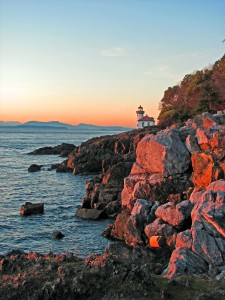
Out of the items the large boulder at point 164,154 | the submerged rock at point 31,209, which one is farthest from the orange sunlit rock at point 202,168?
the submerged rock at point 31,209

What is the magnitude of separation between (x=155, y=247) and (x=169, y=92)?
97.8 metres

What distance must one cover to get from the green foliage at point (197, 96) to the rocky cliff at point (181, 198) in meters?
30.5

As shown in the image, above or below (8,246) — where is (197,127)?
above

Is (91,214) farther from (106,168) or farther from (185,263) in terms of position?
(106,168)

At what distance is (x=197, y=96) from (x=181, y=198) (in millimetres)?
53983

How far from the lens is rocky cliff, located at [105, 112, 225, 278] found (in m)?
22.6

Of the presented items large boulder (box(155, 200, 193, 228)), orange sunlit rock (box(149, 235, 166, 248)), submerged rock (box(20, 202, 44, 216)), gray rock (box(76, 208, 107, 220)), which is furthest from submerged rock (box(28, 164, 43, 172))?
orange sunlit rock (box(149, 235, 166, 248))

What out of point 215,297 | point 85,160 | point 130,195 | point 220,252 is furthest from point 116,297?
point 85,160

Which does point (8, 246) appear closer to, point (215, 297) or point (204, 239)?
point (204, 239)

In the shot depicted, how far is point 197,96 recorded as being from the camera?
277ft

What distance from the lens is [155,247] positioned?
26328 millimetres

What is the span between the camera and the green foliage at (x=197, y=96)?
72750 millimetres

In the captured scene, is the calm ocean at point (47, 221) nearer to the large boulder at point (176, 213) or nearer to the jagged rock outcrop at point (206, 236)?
the large boulder at point (176, 213)

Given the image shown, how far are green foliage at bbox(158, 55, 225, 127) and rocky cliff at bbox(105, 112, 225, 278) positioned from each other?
3052 cm
